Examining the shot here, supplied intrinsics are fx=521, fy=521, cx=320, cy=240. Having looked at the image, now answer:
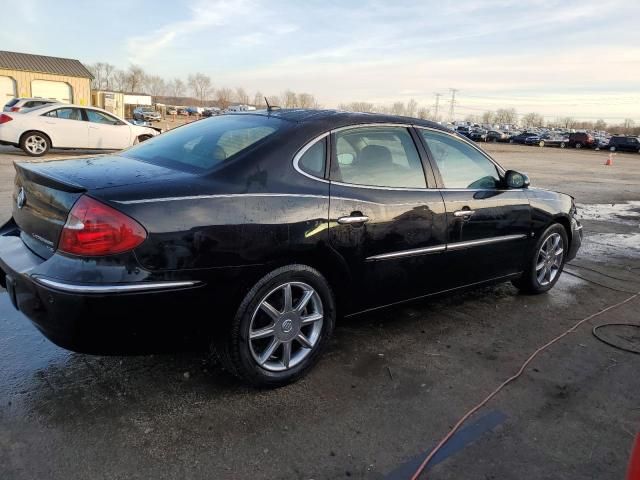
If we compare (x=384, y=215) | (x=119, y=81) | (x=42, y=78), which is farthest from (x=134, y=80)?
(x=384, y=215)

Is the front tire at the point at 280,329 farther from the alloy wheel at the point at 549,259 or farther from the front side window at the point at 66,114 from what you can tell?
the front side window at the point at 66,114

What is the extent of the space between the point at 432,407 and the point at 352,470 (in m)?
0.76

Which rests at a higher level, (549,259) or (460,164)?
(460,164)

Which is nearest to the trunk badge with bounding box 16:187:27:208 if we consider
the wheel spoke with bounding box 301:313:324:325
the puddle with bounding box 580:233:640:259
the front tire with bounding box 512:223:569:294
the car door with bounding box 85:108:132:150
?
the wheel spoke with bounding box 301:313:324:325

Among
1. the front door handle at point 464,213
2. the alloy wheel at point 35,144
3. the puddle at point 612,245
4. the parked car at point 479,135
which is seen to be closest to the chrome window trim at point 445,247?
the front door handle at point 464,213

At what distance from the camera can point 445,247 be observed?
12.5 ft

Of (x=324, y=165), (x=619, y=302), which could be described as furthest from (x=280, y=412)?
(x=619, y=302)

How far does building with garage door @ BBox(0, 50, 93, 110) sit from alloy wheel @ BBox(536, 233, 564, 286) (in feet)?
130

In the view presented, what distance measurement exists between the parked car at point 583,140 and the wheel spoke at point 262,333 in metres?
56.9

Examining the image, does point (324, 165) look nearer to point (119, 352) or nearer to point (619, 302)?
point (119, 352)

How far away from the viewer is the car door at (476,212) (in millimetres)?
3893

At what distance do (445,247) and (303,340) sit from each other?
1333mm

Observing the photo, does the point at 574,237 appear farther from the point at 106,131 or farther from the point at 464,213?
the point at 106,131

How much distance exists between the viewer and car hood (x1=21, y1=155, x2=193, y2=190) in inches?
105
